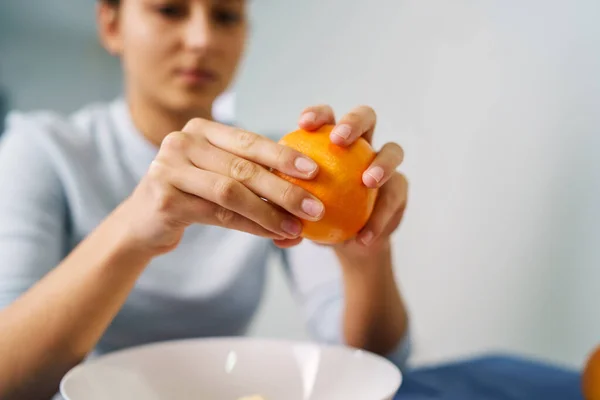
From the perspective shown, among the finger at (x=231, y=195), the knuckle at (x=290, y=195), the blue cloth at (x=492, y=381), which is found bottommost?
the blue cloth at (x=492, y=381)

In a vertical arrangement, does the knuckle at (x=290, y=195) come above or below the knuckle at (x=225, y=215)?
above

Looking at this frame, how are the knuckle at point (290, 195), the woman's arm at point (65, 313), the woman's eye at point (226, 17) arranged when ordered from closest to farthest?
the knuckle at point (290, 195), the woman's arm at point (65, 313), the woman's eye at point (226, 17)

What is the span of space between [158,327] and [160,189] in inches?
18.2

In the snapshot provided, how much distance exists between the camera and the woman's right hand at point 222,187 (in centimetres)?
46

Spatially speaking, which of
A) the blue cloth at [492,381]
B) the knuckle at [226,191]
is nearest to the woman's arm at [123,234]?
the knuckle at [226,191]

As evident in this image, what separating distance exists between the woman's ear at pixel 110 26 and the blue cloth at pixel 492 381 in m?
0.79

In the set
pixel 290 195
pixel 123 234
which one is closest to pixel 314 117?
pixel 290 195

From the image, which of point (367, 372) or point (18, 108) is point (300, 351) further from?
point (18, 108)

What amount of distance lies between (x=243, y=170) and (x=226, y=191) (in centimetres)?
3

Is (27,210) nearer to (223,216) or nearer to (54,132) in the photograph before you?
(54,132)

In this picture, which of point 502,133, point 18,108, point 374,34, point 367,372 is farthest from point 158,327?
point 18,108

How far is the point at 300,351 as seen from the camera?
60 centimetres

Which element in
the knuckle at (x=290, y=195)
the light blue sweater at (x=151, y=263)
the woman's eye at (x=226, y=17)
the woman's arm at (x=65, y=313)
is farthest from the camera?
the woman's eye at (x=226, y=17)

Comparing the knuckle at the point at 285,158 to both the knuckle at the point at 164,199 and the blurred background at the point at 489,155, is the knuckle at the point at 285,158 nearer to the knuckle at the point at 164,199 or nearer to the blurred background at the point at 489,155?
the knuckle at the point at 164,199
